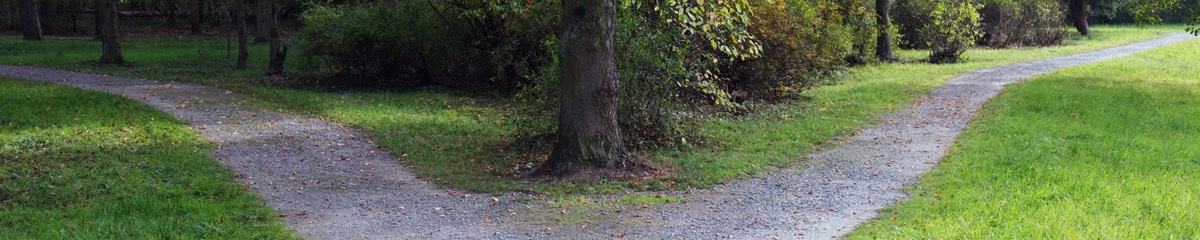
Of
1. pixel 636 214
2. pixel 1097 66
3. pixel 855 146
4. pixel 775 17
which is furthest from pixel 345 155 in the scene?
pixel 1097 66

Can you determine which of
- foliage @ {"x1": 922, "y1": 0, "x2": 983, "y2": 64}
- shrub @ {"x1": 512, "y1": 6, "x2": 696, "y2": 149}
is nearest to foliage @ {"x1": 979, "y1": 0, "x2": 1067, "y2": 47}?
foliage @ {"x1": 922, "y1": 0, "x2": 983, "y2": 64}

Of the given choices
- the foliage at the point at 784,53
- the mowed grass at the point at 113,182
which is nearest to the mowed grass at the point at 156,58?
the mowed grass at the point at 113,182

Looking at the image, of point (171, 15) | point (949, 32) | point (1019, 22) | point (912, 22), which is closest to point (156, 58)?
point (171, 15)

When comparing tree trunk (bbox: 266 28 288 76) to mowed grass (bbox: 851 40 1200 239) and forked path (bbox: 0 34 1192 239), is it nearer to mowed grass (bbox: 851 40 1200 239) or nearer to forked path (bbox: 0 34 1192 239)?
forked path (bbox: 0 34 1192 239)

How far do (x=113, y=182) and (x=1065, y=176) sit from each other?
799 cm

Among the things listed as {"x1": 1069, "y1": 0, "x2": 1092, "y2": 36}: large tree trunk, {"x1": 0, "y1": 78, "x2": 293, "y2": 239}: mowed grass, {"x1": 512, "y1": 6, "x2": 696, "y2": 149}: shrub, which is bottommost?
{"x1": 1069, "y1": 0, "x2": 1092, "y2": 36}: large tree trunk

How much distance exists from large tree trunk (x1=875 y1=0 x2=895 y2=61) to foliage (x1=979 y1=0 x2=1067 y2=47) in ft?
33.3

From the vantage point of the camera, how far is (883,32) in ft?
86.5

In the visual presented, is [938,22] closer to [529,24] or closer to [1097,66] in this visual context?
[1097,66]

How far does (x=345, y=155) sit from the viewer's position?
10242 millimetres

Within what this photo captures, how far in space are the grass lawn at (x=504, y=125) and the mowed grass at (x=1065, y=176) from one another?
69.1 inches

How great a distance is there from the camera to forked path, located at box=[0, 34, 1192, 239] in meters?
6.59

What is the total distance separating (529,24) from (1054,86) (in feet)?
31.8

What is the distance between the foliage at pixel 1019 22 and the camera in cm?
3541
